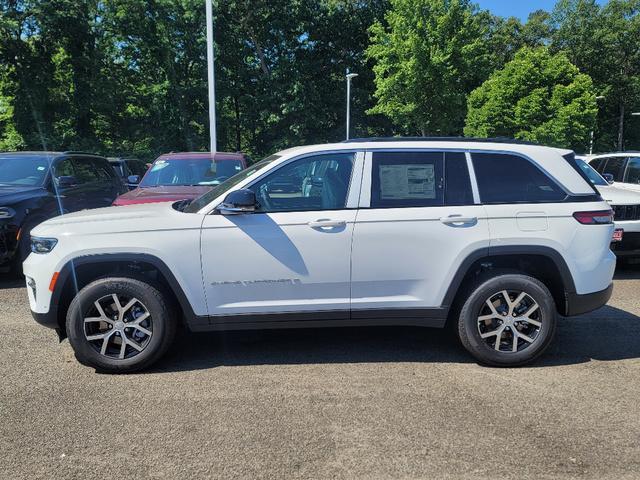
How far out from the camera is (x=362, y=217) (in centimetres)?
424

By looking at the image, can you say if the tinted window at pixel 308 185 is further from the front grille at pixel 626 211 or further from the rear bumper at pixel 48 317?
the front grille at pixel 626 211

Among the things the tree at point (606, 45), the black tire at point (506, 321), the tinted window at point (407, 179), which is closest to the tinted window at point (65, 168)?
the tinted window at point (407, 179)

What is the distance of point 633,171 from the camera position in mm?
9188

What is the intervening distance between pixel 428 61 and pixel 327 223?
31.3 meters

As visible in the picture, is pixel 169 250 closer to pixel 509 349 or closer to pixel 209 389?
pixel 209 389

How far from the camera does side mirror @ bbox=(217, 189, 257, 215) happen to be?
4.07m

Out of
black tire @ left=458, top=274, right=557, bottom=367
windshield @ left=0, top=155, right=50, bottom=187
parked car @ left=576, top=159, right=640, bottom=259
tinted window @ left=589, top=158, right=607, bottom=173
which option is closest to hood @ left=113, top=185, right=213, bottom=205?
windshield @ left=0, top=155, right=50, bottom=187

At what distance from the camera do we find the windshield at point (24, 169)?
27.1 feet

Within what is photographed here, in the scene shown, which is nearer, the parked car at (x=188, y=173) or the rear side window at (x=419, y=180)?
the rear side window at (x=419, y=180)

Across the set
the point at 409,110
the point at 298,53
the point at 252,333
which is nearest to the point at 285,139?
the point at 298,53

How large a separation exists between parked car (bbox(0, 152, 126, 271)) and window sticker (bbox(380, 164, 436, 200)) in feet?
18.2

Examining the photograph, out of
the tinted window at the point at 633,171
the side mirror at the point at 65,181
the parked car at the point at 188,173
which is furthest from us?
the tinted window at the point at 633,171

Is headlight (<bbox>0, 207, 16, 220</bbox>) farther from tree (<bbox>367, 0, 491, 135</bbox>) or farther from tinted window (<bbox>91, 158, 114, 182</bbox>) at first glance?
tree (<bbox>367, 0, 491, 135</bbox>)

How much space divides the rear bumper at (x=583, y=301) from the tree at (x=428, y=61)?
30.2 metres
